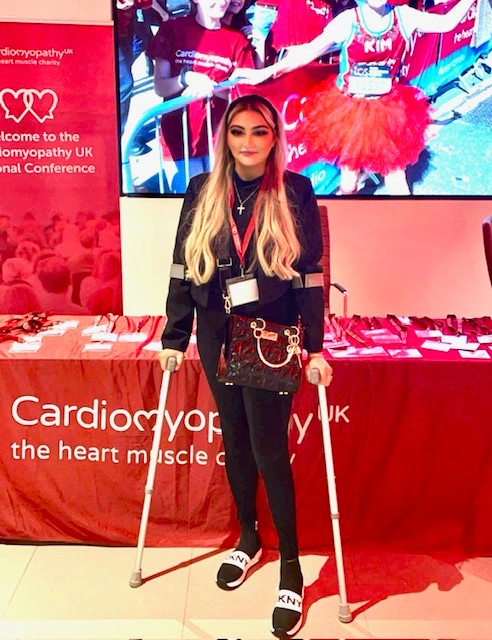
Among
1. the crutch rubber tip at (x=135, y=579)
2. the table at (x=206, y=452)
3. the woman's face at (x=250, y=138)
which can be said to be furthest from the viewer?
the table at (x=206, y=452)

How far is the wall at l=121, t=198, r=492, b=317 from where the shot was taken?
3.50 meters

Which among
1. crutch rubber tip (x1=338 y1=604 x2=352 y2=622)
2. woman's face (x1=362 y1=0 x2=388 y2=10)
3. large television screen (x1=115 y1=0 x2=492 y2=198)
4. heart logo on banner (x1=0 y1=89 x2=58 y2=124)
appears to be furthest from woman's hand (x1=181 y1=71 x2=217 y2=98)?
crutch rubber tip (x1=338 y1=604 x2=352 y2=622)

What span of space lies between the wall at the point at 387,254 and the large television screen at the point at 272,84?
0.10m

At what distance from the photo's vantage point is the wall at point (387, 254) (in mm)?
3498

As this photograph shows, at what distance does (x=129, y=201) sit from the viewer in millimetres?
3438

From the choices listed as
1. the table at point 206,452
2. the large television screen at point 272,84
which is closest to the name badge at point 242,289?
the table at point 206,452

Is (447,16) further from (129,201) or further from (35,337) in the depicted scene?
(35,337)

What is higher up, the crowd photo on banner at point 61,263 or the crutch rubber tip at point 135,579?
the crowd photo on banner at point 61,263

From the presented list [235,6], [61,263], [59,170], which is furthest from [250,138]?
[61,263]

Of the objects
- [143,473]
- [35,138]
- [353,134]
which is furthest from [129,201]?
[143,473]

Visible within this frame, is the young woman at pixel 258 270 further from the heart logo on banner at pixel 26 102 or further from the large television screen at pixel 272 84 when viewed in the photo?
the heart logo on banner at pixel 26 102

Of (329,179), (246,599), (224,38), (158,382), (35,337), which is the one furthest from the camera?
(329,179)

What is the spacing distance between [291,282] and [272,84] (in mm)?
1783

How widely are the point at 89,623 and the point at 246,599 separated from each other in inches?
20.5
